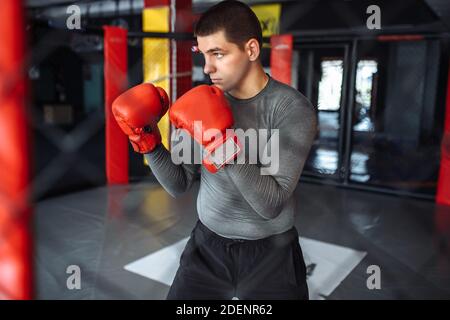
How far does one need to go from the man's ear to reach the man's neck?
4 cm

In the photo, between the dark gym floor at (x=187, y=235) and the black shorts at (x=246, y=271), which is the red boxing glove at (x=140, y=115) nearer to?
the black shorts at (x=246, y=271)

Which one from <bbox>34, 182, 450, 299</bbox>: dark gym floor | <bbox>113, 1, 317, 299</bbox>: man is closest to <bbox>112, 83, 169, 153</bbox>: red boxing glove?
<bbox>113, 1, 317, 299</bbox>: man

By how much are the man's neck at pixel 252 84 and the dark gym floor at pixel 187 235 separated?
0.90 metres

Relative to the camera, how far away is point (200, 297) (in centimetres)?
84

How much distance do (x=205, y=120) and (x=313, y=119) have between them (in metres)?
0.21

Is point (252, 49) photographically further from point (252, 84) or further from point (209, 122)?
point (209, 122)

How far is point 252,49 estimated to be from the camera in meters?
0.75

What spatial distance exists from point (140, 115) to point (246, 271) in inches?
15.3

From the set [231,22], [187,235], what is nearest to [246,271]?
[231,22]

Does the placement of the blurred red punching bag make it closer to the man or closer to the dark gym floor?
the man

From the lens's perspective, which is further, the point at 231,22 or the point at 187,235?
the point at 187,235

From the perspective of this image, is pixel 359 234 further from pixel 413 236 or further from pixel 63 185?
pixel 63 185

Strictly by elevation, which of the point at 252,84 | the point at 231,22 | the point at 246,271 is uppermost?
the point at 231,22

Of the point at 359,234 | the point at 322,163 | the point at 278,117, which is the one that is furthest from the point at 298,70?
the point at 278,117
